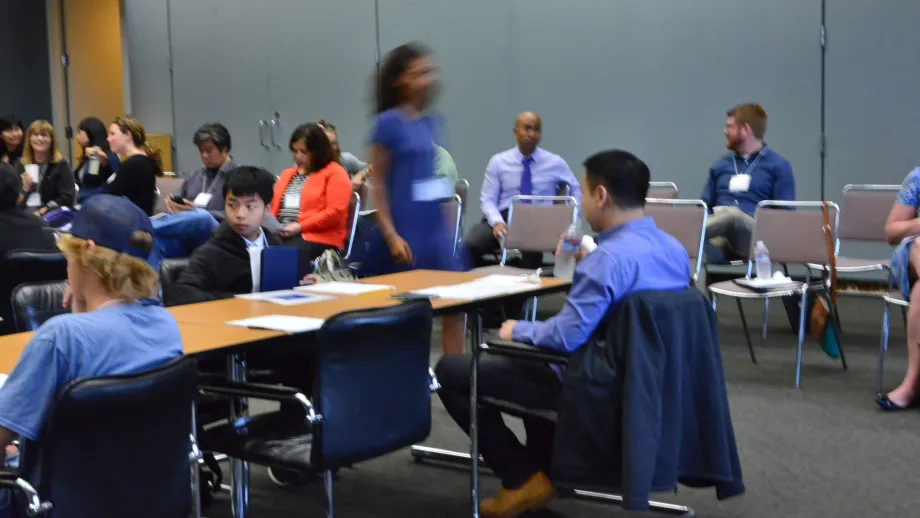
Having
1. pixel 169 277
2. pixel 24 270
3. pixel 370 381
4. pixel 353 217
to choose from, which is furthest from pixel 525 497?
pixel 353 217

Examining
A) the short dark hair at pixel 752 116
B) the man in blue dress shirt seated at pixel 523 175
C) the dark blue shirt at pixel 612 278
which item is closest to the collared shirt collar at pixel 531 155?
the man in blue dress shirt seated at pixel 523 175

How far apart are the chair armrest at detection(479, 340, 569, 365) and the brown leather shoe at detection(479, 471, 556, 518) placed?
45 cm

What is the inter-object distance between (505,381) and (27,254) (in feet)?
6.25

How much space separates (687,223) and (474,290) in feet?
7.97

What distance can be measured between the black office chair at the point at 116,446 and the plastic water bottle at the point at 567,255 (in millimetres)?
2059

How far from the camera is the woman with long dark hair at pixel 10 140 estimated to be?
8758 millimetres

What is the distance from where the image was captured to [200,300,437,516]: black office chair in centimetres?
259

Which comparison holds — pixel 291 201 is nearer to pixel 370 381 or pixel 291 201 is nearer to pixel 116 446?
pixel 370 381

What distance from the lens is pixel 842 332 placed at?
641 cm

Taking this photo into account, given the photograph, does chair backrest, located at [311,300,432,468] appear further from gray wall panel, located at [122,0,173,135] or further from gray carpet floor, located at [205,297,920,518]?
gray wall panel, located at [122,0,173,135]

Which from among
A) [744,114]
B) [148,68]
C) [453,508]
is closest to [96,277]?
[453,508]

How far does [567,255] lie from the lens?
13.6 feet

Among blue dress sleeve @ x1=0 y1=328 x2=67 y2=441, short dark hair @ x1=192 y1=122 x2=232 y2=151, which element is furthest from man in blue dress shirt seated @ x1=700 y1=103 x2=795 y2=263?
blue dress sleeve @ x1=0 y1=328 x2=67 y2=441

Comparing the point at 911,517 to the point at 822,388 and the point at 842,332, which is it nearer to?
the point at 822,388
